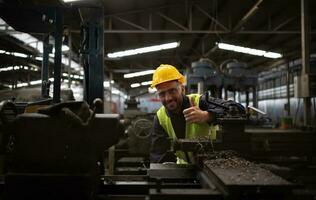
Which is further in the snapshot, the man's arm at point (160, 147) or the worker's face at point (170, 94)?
the man's arm at point (160, 147)

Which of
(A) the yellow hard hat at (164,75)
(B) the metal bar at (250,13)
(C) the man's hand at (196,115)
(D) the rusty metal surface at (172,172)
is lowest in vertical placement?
(D) the rusty metal surface at (172,172)

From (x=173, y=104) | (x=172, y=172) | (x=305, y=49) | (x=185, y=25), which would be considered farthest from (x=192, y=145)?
(x=185, y=25)

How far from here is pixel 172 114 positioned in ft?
8.42

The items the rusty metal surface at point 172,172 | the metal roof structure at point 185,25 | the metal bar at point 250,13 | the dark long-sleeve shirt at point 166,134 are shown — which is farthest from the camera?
the metal roof structure at point 185,25

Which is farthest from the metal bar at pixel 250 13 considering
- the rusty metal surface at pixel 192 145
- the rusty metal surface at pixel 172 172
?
the rusty metal surface at pixel 172 172

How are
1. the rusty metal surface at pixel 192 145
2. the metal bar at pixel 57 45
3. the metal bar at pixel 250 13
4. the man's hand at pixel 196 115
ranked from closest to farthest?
the rusty metal surface at pixel 192 145 → the man's hand at pixel 196 115 → the metal bar at pixel 57 45 → the metal bar at pixel 250 13

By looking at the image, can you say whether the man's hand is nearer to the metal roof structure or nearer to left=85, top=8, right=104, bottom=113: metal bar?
left=85, top=8, right=104, bottom=113: metal bar

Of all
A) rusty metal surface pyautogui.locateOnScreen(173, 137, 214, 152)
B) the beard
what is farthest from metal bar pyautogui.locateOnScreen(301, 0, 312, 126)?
rusty metal surface pyautogui.locateOnScreen(173, 137, 214, 152)

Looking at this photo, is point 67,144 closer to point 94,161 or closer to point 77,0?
point 94,161

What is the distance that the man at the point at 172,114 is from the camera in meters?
2.40

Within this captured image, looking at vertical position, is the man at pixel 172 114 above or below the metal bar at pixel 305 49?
below

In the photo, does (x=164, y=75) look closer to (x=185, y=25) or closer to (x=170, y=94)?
(x=170, y=94)

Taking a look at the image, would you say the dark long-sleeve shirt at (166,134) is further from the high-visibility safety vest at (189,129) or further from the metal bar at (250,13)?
the metal bar at (250,13)

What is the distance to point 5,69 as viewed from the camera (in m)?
7.62
